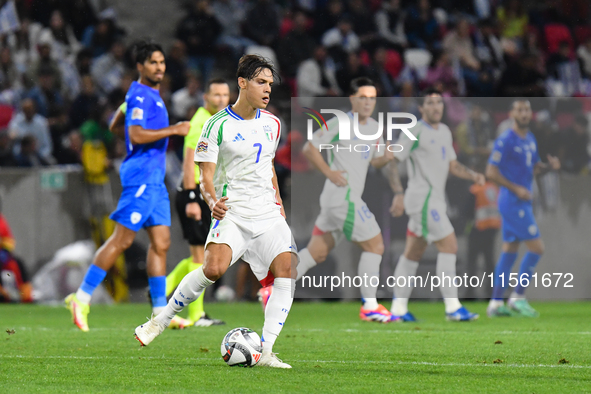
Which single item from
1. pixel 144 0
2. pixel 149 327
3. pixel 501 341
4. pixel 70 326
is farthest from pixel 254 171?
pixel 144 0

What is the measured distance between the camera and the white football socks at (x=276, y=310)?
18.2 feet

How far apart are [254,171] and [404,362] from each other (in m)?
1.61

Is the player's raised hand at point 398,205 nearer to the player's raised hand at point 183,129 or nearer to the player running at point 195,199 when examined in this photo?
the player running at point 195,199

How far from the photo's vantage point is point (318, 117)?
9.98 m

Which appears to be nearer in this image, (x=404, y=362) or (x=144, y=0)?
(x=404, y=362)

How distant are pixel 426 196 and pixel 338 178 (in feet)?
3.37

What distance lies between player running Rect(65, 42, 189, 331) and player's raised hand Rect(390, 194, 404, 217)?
280 centimetres

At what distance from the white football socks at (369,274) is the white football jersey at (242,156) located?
3757 millimetres

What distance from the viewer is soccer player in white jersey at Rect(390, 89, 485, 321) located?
379 inches

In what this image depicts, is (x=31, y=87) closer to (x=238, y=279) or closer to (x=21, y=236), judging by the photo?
(x=21, y=236)

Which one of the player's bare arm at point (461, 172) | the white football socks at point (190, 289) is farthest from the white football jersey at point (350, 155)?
the white football socks at point (190, 289)

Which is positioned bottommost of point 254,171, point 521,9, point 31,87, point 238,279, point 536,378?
point 238,279

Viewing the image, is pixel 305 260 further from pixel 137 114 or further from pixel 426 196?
pixel 137 114

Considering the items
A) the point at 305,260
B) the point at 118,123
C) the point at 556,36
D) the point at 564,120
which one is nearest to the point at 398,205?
the point at 305,260
